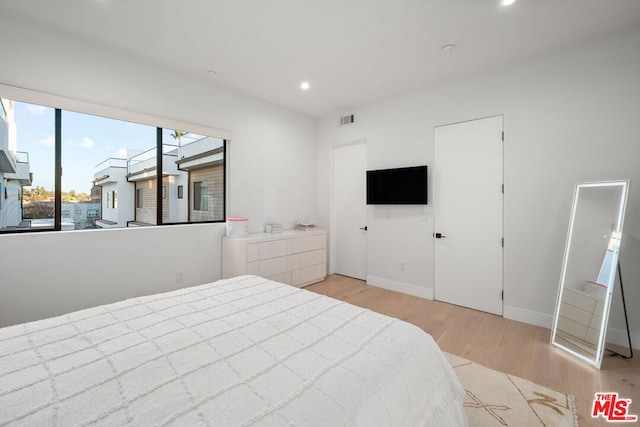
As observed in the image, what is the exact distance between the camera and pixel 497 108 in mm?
3260

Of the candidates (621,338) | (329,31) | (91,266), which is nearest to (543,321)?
(621,338)

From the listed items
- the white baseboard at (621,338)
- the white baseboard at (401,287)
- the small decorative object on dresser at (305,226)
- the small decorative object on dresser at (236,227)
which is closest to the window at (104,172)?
the small decorative object on dresser at (236,227)

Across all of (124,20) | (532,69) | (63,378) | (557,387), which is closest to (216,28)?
(124,20)

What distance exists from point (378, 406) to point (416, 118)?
12.3 feet

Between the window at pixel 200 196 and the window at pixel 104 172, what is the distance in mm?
14

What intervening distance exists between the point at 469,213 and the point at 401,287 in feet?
4.66

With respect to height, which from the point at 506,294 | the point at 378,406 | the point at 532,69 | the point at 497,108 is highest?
the point at 532,69

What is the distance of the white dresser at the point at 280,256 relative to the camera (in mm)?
3646

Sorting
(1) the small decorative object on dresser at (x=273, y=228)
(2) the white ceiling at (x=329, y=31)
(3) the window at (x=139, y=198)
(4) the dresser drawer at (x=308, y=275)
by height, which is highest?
(2) the white ceiling at (x=329, y=31)

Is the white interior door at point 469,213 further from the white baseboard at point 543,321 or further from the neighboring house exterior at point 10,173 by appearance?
the neighboring house exterior at point 10,173

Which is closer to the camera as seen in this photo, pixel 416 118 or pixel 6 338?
pixel 6 338

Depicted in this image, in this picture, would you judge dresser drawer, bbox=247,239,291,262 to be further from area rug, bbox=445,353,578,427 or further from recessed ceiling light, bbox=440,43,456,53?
recessed ceiling light, bbox=440,43,456,53

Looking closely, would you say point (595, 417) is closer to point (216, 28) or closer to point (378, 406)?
point (378, 406)

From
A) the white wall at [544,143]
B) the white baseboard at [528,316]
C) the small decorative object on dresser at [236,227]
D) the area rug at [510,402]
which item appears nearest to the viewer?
the area rug at [510,402]
